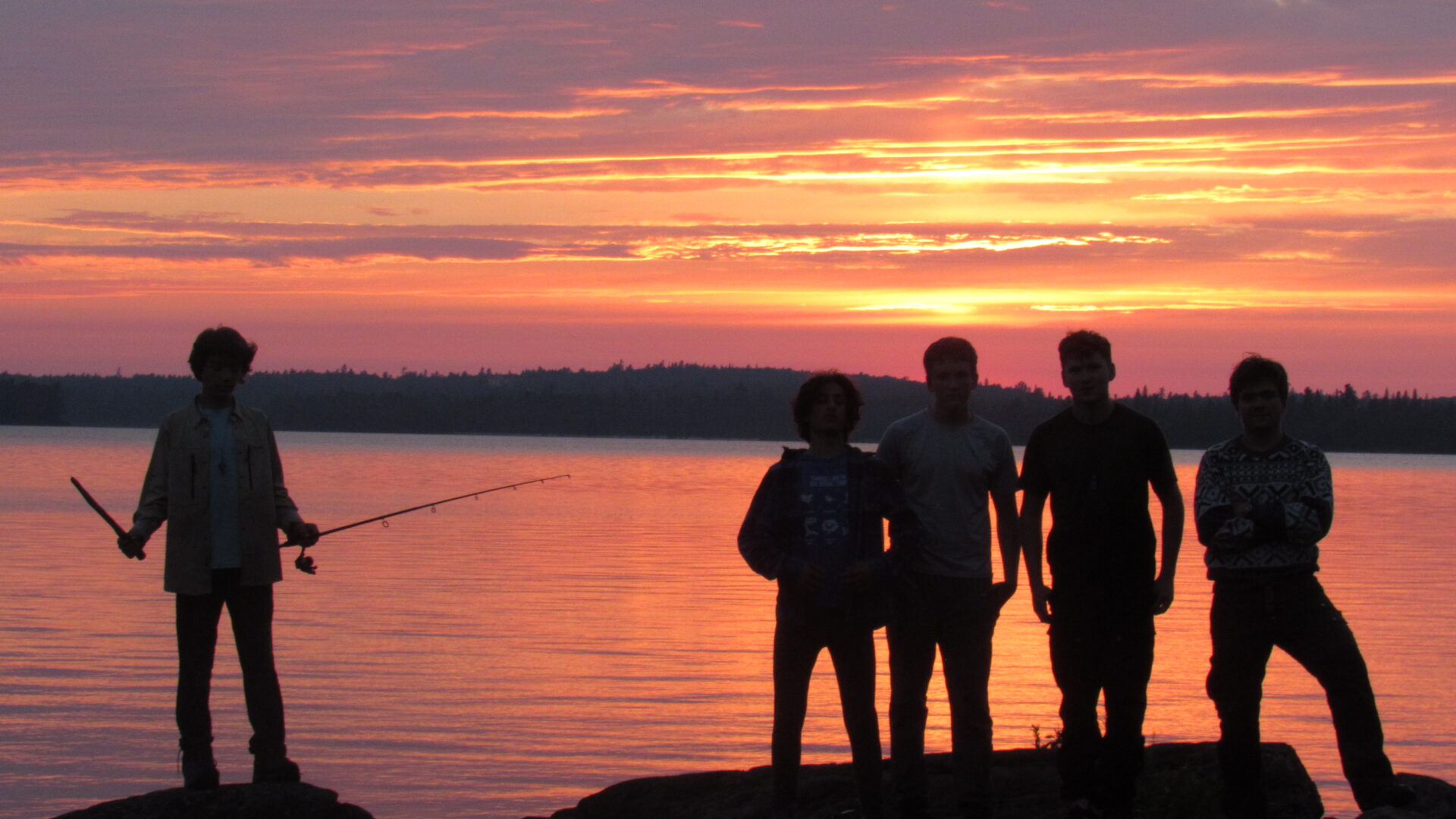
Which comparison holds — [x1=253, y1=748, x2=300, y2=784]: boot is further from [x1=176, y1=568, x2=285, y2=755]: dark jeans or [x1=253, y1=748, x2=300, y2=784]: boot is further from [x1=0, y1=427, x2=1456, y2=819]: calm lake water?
[x1=0, y1=427, x2=1456, y2=819]: calm lake water

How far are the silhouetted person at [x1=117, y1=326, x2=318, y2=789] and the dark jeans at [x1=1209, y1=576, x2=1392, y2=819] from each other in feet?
12.5

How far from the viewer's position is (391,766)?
31.4 ft

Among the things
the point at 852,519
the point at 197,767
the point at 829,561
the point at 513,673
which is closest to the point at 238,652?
the point at 197,767

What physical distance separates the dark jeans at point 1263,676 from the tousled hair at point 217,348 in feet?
13.5

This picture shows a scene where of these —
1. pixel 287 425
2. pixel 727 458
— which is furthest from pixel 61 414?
pixel 727 458

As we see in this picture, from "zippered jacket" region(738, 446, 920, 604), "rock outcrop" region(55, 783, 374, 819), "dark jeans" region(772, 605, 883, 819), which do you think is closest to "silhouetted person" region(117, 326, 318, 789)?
"rock outcrop" region(55, 783, 374, 819)

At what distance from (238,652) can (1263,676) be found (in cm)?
417

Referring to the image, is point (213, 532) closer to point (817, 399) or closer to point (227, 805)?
point (227, 805)

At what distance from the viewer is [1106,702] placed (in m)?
5.57

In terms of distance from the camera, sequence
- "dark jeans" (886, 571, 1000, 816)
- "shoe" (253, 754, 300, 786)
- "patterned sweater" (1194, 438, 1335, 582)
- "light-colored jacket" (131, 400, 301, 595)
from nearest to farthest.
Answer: "patterned sweater" (1194, 438, 1335, 582)
"dark jeans" (886, 571, 1000, 816)
"light-colored jacket" (131, 400, 301, 595)
"shoe" (253, 754, 300, 786)

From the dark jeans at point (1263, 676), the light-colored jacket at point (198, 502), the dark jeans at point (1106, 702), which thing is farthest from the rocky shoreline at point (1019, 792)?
the light-colored jacket at point (198, 502)

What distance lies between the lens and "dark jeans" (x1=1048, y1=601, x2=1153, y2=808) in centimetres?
548

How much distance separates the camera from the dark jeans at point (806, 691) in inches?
213

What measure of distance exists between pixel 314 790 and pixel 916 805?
2.55m
